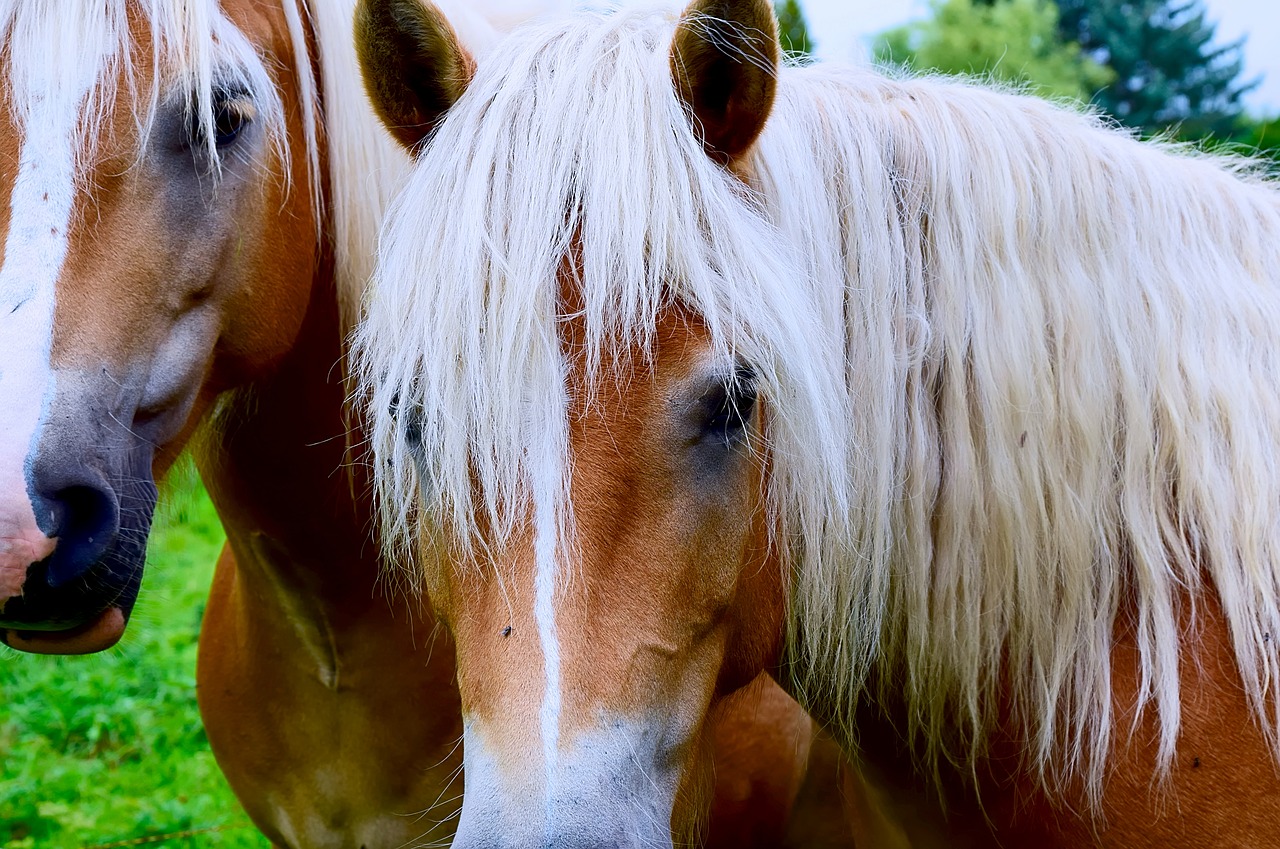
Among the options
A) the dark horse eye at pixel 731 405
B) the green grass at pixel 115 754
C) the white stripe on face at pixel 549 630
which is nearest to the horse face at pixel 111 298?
the white stripe on face at pixel 549 630

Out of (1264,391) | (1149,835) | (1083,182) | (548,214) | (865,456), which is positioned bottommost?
(1149,835)

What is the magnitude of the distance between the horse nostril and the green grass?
157 centimetres

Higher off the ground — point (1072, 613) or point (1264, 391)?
point (1264, 391)

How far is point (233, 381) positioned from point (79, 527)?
1.54ft

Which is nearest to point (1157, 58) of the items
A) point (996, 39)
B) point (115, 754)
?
point (996, 39)

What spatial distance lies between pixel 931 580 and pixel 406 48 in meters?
1.22

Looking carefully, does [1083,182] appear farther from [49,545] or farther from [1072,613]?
[49,545]

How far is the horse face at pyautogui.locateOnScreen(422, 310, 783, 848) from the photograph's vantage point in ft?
Result: 4.25

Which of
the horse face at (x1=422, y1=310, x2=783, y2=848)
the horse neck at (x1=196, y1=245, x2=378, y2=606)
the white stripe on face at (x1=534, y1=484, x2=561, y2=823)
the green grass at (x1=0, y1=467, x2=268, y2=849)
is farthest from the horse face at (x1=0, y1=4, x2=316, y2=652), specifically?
the green grass at (x1=0, y1=467, x2=268, y2=849)

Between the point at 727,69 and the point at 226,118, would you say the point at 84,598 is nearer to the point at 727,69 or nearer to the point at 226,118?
the point at 226,118

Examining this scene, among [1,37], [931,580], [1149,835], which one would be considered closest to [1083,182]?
[931,580]

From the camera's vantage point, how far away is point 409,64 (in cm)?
174

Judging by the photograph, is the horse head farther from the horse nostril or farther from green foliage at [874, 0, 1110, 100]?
green foliage at [874, 0, 1110, 100]

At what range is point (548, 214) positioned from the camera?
1.53m
